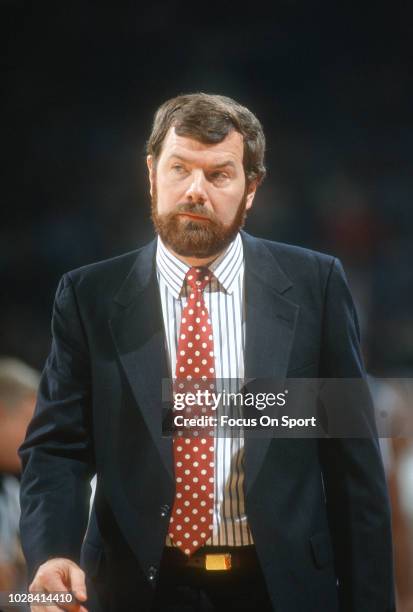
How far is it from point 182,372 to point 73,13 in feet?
3.53

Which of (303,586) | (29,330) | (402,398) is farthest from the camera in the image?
(29,330)

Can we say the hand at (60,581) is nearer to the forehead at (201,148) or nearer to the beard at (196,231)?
the beard at (196,231)

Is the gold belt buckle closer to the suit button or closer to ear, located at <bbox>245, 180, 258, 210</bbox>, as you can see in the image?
the suit button

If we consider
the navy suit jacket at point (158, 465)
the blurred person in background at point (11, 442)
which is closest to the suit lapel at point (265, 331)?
the navy suit jacket at point (158, 465)

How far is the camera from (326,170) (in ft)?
6.20

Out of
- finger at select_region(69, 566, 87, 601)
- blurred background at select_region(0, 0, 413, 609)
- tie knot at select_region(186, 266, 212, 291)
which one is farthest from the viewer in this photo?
blurred background at select_region(0, 0, 413, 609)

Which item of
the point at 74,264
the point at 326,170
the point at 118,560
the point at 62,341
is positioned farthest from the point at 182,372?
the point at 326,170

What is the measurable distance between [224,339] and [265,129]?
63 cm

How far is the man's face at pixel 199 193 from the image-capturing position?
1.49 metres

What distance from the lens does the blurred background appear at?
6.15ft

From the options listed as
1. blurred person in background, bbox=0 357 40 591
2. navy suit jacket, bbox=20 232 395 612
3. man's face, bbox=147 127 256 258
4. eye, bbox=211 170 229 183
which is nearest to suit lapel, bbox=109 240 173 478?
navy suit jacket, bbox=20 232 395 612

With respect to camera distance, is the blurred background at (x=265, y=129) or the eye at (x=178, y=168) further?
the blurred background at (x=265, y=129)

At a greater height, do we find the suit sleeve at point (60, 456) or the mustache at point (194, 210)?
the mustache at point (194, 210)

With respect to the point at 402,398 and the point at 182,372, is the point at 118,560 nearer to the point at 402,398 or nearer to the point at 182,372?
the point at 182,372
